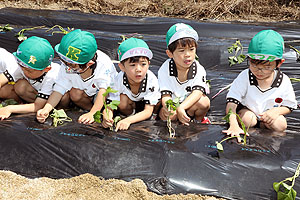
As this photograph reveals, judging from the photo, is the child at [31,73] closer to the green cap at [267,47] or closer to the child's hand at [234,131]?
the child's hand at [234,131]

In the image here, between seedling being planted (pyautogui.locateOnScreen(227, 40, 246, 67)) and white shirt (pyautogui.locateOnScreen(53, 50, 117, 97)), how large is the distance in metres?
1.69

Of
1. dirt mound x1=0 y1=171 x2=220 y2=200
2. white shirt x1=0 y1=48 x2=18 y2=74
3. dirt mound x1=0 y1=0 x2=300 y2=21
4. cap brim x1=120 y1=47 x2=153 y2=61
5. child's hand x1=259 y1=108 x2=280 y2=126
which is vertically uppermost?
dirt mound x1=0 y1=0 x2=300 y2=21

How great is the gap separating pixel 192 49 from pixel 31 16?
4059 mm

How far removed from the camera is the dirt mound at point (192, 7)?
27.1ft

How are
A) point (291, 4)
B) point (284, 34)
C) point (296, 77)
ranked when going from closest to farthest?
point (296, 77), point (284, 34), point (291, 4)

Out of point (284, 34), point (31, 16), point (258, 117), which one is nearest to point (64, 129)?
point (258, 117)

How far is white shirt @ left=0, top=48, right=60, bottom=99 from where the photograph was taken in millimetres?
3579

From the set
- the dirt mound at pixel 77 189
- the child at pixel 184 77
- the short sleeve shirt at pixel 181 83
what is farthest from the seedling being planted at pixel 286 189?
the short sleeve shirt at pixel 181 83

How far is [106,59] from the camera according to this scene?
3.57m

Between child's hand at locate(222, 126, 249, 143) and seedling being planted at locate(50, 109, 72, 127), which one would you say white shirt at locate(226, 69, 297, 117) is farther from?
seedling being planted at locate(50, 109, 72, 127)

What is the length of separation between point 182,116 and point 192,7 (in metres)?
5.86

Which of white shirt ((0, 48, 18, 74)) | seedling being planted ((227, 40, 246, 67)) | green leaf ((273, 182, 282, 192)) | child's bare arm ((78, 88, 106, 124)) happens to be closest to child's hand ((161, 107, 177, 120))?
child's bare arm ((78, 88, 106, 124))

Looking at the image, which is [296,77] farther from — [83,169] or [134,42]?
[83,169]

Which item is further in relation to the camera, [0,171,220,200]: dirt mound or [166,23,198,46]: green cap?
[166,23,198,46]: green cap
